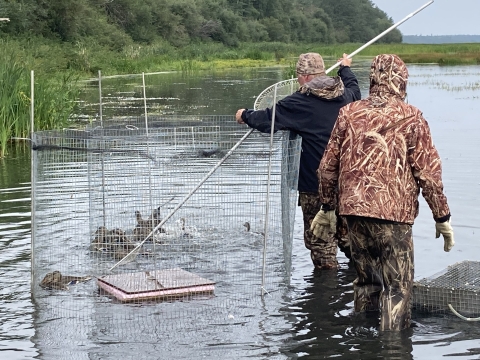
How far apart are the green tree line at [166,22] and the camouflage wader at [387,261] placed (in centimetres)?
3301

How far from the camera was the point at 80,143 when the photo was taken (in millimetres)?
8109

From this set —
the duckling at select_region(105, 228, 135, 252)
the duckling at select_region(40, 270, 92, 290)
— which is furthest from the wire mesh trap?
the duckling at select_region(40, 270, 92, 290)

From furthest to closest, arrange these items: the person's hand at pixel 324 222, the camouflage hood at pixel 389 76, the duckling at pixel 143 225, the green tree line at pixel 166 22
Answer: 1. the green tree line at pixel 166 22
2. the duckling at pixel 143 225
3. the person's hand at pixel 324 222
4. the camouflage hood at pixel 389 76

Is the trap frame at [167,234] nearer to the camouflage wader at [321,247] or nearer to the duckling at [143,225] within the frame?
the duckling at [143,225]

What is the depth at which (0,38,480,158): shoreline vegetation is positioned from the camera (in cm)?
1476

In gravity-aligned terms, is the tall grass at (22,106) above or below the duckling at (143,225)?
above

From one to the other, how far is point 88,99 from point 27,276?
20.1m

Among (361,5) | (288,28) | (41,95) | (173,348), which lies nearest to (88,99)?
(41,95)

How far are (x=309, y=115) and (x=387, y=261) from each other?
1.91 metres

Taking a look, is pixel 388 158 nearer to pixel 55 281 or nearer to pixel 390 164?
pixel 390 164

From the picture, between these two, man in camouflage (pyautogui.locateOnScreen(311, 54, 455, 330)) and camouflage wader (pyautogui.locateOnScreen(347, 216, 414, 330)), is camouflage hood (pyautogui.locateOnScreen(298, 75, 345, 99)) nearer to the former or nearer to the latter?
man in camouflage (pyautogui.locateOnScreen(311, 54, 455, 330))

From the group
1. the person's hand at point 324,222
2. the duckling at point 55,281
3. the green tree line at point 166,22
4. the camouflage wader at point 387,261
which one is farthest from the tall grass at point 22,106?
the green tree line at point 166,22

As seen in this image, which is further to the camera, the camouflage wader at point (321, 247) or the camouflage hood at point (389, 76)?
the camouflage wader at point (321, 247)

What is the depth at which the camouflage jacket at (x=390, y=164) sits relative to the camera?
5.62 metres
